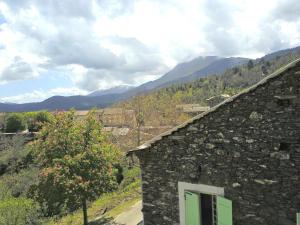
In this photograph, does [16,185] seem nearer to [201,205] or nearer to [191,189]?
[201,205]

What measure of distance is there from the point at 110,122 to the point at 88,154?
28.3 m

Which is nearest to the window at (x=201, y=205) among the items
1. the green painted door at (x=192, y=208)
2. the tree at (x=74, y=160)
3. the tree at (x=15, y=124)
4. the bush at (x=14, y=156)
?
the green painted door at (x=192, y=208)

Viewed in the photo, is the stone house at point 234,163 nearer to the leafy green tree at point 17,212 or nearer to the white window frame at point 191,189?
the white window frame at point 191,189

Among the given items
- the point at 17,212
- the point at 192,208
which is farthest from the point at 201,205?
the point at 17,212

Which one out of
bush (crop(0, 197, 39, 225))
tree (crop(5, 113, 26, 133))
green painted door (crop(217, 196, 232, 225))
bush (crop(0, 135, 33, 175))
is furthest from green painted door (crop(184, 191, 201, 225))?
tree (crop(5, 113, 26, 133))

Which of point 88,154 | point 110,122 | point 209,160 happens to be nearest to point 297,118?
point 209,160

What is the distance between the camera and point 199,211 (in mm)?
10117

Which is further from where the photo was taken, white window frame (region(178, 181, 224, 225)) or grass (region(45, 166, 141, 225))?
grass (region(45, 166, 141, 225))

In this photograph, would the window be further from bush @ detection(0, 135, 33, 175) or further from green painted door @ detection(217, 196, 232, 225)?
bush @ detection(0, 135, 33, 175)

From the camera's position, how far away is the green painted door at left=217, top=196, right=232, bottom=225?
938cm

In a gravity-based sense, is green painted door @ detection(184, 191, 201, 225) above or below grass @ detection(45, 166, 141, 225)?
above

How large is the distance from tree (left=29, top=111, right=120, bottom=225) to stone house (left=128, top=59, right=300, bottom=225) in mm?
8143

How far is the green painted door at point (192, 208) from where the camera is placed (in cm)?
995

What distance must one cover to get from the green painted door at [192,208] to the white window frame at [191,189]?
11 cm
